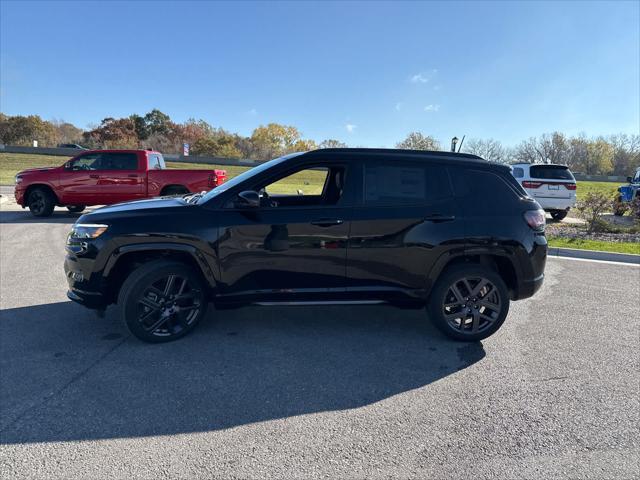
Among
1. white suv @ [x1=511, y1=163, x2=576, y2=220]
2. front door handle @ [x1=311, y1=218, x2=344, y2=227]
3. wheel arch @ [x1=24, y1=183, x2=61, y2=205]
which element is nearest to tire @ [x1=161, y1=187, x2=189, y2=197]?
wheel arch @ [x1=24, y1=183, x2=61, y2=205]

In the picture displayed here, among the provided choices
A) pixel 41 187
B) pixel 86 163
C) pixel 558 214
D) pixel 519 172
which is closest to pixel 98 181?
pixel 86 163

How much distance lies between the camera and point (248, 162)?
50.7 meters

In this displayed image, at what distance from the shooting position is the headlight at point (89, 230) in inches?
137

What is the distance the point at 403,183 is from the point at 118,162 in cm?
1023

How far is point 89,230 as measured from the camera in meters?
3.52

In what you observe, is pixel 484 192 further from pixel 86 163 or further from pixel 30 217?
pixel 30 217

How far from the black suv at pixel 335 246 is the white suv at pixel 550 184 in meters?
9.41

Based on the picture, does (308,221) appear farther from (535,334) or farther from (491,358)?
(535,334)

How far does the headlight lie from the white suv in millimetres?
11940

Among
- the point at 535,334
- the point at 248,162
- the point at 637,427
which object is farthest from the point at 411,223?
the point at 248,162

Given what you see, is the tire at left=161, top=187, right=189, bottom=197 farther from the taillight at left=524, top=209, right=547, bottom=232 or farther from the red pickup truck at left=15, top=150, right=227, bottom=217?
the taillight at left=524, top=209, right=547, bottom=232

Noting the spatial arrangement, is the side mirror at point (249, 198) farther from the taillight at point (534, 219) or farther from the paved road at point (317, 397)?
the taillight at point (534, 219)

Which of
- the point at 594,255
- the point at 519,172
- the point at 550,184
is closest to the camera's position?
the point at 594,255

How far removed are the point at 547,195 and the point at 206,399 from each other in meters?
12.6
